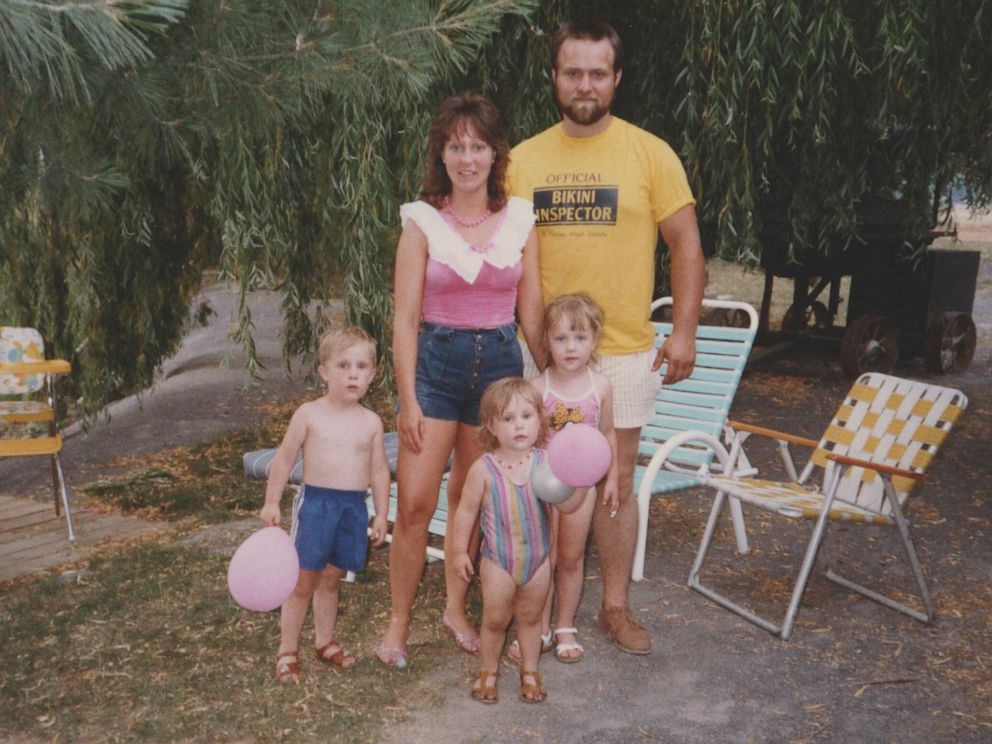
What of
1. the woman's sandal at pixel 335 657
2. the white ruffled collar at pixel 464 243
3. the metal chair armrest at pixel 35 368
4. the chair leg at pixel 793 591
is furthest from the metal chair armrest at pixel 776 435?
the metal chair armrest at pixel 35 368

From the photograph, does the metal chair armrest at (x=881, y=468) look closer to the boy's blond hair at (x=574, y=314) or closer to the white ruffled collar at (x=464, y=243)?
the boy's blond hair at (x=574, y=314)

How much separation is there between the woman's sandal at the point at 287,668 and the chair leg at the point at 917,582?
2397 mm

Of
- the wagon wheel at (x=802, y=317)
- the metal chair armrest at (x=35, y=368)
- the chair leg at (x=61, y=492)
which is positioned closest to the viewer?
the metal chair armrest at (x=35, y=368)

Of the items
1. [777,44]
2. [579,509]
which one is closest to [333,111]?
[777,44]

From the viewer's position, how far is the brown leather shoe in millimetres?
3760

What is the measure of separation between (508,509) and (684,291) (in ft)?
3.54

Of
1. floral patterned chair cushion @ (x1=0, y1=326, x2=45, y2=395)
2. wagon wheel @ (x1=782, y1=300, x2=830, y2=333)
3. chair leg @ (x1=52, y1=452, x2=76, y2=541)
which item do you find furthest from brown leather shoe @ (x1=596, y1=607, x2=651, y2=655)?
wagon wheel @ (x1=782, y1=300, x2=830, y2=333)

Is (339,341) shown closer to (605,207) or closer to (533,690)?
(605,207)

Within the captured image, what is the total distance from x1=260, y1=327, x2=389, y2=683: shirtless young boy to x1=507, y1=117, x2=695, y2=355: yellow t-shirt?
0.80m

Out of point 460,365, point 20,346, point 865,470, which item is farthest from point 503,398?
point 20,346

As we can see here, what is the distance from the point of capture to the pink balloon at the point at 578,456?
297 cm

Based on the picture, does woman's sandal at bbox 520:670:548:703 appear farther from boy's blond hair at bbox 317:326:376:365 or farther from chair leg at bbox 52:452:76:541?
chair leg at bbox 52:452:76:541

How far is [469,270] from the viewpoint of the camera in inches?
128

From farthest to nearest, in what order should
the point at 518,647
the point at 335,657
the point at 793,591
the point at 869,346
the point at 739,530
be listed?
the point at 869,346 → the point at 739,530 → the point at 793,591 → the point at 518,647 → the point at 335,657
